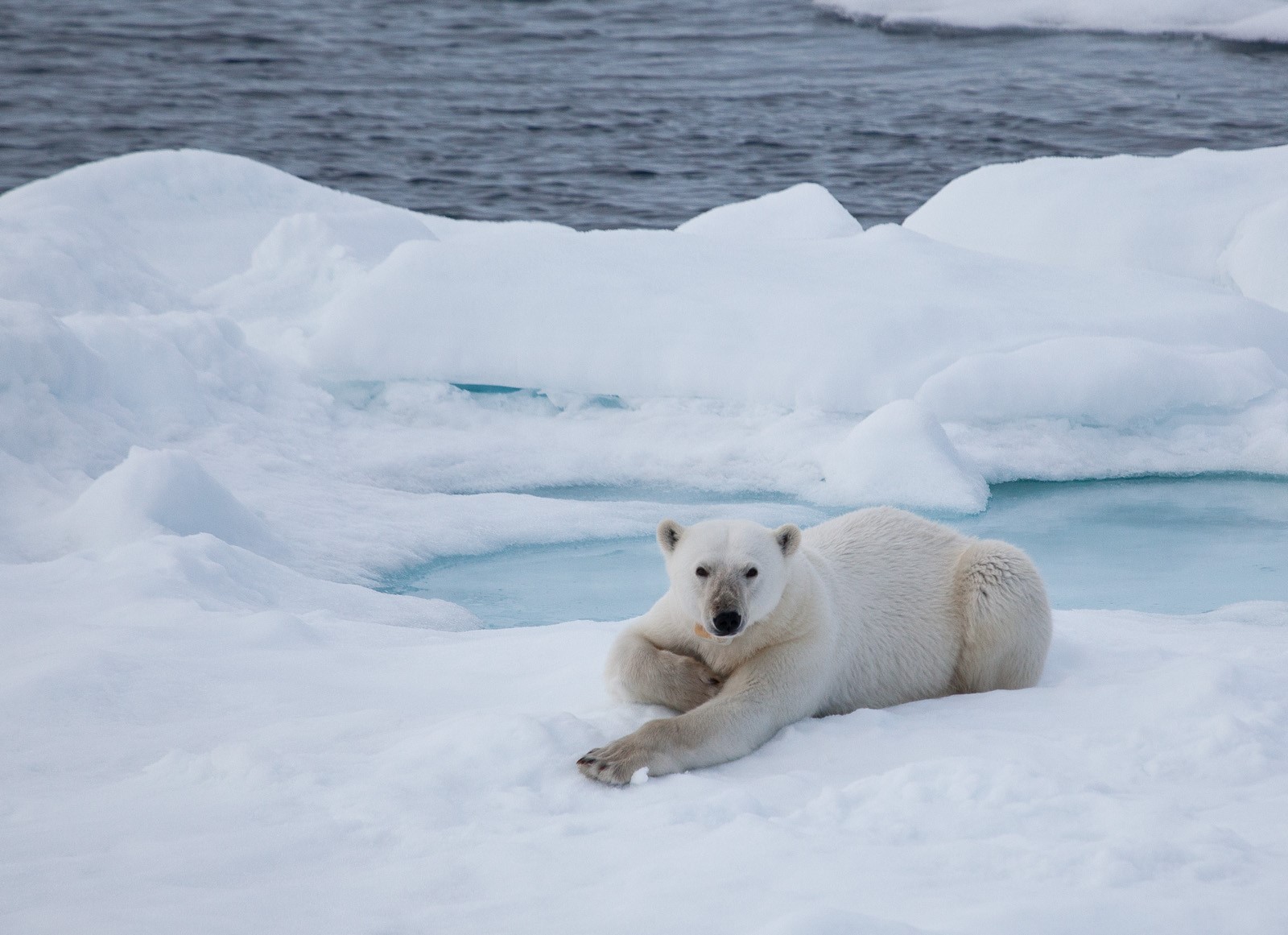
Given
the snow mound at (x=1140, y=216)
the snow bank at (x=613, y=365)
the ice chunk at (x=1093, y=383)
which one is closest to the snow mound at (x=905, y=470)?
the snow bank at (x=613, y=365)

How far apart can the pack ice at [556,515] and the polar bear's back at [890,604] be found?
19cm

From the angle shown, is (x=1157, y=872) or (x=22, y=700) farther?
(x=22, y=700)

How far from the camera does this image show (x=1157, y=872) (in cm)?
196

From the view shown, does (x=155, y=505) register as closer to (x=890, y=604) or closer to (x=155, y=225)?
(x=890, y=604)

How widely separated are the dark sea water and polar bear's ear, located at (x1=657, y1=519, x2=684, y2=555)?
13469mm

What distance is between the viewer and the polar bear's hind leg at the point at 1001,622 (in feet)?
9.95

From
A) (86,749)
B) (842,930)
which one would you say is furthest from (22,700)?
(842,930)

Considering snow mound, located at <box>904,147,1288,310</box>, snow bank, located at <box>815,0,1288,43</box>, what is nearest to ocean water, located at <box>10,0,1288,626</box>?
snow bank, located at <box>815,0,1288,43</box>

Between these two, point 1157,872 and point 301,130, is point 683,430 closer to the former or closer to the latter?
point 1157,872

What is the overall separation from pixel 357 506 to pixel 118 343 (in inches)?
59.1

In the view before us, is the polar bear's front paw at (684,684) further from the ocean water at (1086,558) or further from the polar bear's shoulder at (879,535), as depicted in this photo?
the ocean water at (1086,558)

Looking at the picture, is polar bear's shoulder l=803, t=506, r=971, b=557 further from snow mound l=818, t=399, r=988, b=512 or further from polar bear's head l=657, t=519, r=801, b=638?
snow mound l=818, t=399, r=988, b=512

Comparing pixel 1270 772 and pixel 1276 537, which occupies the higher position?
pixel 1270 772

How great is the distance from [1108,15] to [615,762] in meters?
20.5
